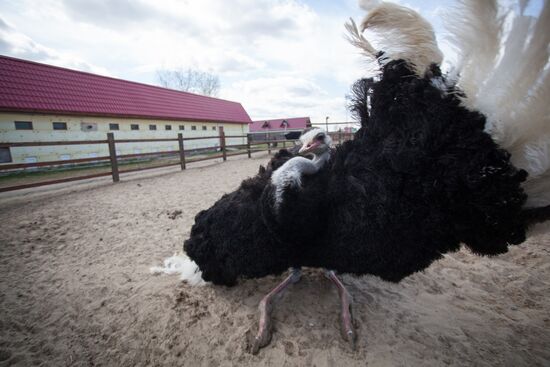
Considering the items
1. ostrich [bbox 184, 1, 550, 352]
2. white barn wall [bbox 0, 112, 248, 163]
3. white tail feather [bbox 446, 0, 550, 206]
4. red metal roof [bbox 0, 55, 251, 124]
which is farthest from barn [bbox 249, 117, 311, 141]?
white tail feather [bbox 446, 0, 550, 206]

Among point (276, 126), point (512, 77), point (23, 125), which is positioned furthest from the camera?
point (276, 126)

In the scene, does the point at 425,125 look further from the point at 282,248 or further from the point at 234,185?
the point at 234,185

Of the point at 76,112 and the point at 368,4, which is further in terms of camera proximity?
the point at 76,112

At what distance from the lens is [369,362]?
1.58 m

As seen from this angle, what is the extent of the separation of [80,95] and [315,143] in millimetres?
16471

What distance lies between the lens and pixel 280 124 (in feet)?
135

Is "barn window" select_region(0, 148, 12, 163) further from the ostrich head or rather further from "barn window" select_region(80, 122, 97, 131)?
the ostrich head

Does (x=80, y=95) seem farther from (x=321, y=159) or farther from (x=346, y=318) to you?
(x=346, y=318)

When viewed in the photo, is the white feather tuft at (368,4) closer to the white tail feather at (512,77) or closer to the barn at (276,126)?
the white tail feather at (512,77)

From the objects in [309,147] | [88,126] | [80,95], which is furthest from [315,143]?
[80,95]

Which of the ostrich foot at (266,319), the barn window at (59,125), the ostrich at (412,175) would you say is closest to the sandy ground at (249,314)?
the ostrich foot at (266,319)

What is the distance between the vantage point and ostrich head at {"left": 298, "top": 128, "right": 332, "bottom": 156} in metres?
2.09

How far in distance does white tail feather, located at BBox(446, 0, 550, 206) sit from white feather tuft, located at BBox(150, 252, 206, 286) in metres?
2.44

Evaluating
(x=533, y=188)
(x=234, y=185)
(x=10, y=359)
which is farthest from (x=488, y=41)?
(x=234, y=185)
